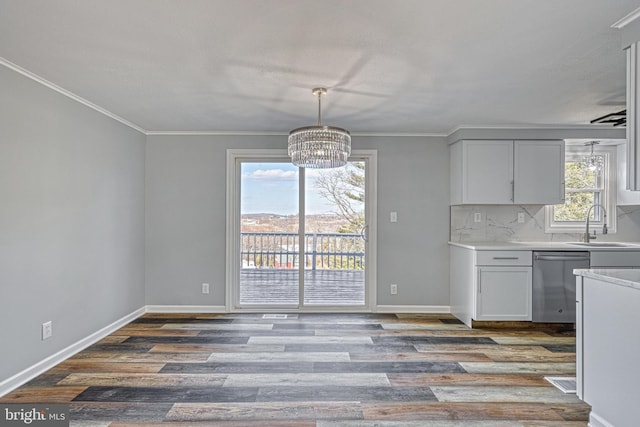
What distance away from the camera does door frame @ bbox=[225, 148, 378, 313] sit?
15.3ft

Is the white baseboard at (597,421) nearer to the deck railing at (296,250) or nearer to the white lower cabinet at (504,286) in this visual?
the white lower cabinet at (504,286)

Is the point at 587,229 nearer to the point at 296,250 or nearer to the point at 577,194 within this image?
the point at 577,194

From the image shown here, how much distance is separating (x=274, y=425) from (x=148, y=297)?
10.1ft

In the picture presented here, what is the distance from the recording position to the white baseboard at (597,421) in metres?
2.07

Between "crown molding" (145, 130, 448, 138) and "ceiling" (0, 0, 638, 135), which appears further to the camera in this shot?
"crown molding" (145, 130, 448, 138)

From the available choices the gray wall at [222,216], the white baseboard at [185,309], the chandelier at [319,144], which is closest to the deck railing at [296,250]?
the gray wall at [222,216]

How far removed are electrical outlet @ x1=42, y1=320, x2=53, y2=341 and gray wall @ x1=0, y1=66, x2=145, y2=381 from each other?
1.4 inches

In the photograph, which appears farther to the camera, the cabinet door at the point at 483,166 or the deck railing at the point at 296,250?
the deck railing at the point at 296,250

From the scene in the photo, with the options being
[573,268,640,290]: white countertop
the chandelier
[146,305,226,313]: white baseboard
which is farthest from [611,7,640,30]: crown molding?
[146,305,226,313]: white baseboard

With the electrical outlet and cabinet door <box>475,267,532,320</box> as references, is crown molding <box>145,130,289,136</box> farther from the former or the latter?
cabinet door <box>475,267,532,320</box>

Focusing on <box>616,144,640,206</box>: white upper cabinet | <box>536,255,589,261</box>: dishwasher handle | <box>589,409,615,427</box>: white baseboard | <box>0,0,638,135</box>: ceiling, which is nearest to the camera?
A: <box>0,0,638,135</box>: ceiling

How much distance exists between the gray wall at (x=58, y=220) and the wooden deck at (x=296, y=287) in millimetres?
1380

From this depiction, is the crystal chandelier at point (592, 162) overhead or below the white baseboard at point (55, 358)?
overhead
